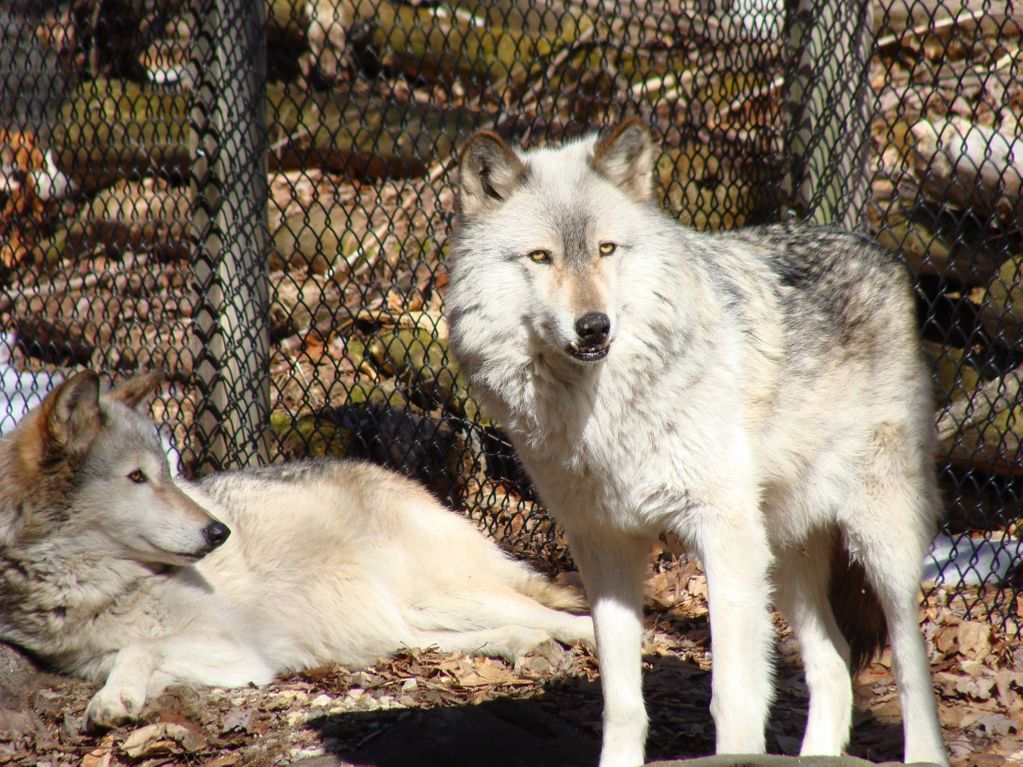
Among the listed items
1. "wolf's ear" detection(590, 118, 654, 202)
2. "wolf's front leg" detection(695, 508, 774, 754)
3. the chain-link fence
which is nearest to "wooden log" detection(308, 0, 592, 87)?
the chain-link fence

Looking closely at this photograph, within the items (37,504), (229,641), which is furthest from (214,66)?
(229,641)

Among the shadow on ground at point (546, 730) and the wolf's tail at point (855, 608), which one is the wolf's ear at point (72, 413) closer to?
the shadow on ground at point (546, 730)

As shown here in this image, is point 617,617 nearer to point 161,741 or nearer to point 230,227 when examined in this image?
point 161,741

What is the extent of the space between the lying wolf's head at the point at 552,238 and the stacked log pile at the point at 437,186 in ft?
7.74

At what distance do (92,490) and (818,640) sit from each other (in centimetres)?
306

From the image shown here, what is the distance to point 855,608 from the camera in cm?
392

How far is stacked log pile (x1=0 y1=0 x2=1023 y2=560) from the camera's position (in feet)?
17.7

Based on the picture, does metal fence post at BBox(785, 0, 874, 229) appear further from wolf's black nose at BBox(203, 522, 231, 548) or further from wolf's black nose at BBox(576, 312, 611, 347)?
wolf's black nose at BBox(203, 522, 231, 548)

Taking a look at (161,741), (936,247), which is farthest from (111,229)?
(936,247)

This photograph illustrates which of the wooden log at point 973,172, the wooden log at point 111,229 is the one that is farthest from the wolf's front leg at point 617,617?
the wooden log at point 111,229

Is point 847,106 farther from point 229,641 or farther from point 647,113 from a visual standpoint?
point 229,641

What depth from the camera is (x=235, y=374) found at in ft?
19.1

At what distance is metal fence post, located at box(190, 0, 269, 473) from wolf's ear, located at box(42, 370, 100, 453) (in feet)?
5.37

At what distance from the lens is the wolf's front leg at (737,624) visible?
9.98 feet
